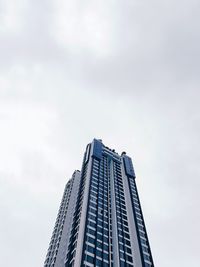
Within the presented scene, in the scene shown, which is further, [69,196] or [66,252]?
[69,196]

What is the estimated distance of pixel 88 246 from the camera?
6769 cm

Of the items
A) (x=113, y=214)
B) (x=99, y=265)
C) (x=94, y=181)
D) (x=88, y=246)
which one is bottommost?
(x=99, y=265)

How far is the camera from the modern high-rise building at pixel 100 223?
2704 inches

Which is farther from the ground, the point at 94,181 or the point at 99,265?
the point at 94,181

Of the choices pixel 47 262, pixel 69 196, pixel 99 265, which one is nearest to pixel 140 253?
pixel 99 265

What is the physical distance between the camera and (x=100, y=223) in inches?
3063

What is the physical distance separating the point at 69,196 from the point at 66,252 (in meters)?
30.8

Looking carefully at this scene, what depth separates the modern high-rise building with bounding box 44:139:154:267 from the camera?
68.7m


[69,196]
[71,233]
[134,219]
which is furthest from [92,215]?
[69,196]

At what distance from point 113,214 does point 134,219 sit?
6.96m

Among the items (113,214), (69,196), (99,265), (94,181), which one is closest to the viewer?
(99,265)

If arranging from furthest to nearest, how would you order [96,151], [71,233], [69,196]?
[96,151] → [69,196] → [71,233]

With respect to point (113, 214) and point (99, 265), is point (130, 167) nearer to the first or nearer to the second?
point (113, 214)

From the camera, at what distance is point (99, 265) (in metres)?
64.4
